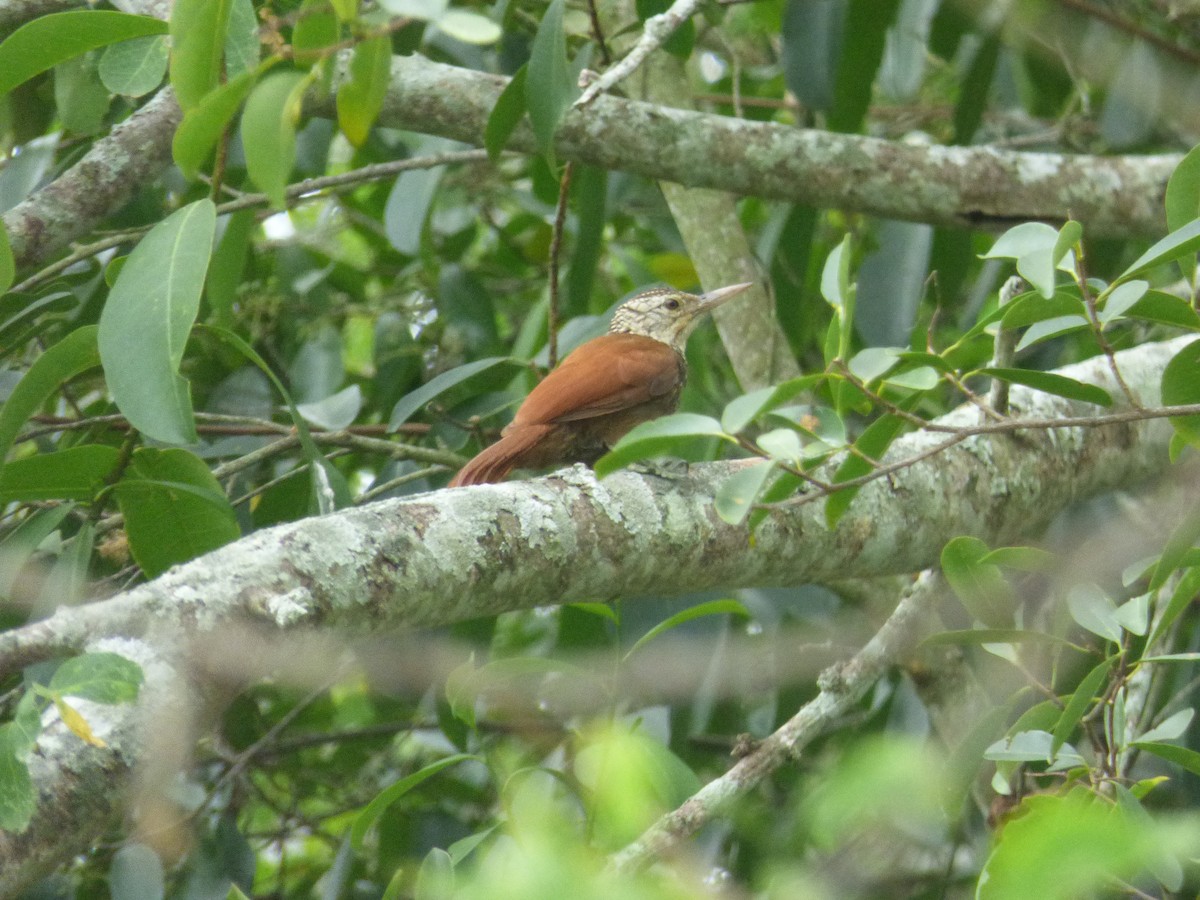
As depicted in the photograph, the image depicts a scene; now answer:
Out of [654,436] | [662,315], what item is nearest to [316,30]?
[654,436]

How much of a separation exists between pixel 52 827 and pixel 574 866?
1.08 meters

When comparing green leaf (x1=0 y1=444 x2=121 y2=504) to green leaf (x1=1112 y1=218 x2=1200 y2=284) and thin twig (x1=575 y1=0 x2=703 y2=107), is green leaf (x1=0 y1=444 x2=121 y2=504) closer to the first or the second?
thin twig (x1=575 y1=0 x2=703 y2=107)

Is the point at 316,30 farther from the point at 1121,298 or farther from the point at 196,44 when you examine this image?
the point at 1121,298

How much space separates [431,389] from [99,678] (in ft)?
6.06

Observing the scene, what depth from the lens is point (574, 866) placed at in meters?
0.81

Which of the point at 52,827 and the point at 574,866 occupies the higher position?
the point at 574,866

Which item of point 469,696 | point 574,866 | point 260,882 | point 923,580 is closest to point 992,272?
point 923,580

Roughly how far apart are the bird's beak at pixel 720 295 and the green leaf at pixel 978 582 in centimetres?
193

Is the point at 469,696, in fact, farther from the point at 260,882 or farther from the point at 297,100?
the point at 260,882

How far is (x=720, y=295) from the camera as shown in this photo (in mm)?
4219

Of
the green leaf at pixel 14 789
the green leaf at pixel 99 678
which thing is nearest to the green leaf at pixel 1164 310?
the green leaf at pixel 99 678

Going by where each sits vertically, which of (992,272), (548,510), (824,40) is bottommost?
(992,272)

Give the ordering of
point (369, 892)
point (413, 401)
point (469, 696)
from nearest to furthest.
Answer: point (469, 696) → point (413, 401) → point (369, 892)

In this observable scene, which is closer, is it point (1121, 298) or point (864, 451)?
point (1121, 298)
